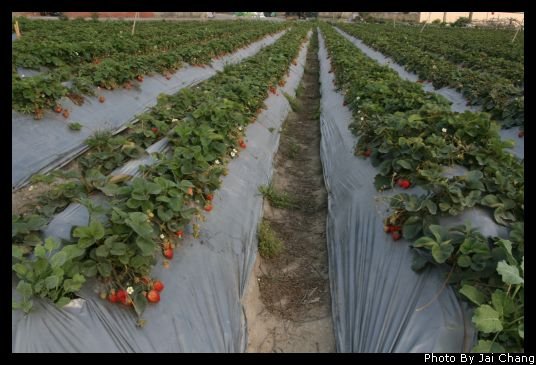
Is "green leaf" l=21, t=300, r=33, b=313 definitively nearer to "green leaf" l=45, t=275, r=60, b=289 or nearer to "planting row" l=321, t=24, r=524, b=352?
"green leaf" l=45, t=275, r=60, b=289

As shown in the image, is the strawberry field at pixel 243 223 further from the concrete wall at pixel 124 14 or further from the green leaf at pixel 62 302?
the concrete wall at pixel 124 14

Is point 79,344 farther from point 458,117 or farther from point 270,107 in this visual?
point 270,107

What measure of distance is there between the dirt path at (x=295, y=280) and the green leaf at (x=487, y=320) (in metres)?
1.34

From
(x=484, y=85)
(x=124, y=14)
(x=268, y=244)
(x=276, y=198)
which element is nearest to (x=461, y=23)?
(x=124, y=14)

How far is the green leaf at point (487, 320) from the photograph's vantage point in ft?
6.63

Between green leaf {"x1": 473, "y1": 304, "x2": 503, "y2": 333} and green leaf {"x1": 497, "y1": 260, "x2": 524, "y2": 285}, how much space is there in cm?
18

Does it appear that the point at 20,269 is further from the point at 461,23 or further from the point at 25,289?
the point at 461,23

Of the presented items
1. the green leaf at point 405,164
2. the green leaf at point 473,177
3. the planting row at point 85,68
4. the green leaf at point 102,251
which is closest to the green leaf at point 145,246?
the green leaf at point 102,251

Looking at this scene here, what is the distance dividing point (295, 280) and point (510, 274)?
212 cm

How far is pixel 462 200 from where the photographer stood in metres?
2.88

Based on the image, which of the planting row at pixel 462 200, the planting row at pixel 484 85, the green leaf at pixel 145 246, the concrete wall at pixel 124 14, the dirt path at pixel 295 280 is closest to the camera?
the planting row at pixel 462 200

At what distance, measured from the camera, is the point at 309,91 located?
38.9 feet

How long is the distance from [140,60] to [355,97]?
15.3 feet

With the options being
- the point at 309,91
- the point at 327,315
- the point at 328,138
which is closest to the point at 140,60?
the point at 328,138
